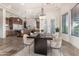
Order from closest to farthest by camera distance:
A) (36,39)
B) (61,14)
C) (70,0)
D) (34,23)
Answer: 1. (70,0)
2. (34,23)
3. (61,14)
4. (36,39)

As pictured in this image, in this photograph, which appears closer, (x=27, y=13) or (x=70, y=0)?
(x=70, y=0)

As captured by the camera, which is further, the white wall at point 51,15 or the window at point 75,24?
the white wall at point 51,15

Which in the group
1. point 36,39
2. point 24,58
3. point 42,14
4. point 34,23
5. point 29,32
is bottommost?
point 24,58

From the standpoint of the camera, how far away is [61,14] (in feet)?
12.5

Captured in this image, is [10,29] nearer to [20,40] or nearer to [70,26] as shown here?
[20,40]

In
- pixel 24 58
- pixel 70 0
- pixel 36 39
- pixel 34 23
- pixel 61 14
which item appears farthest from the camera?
pixel 36 39

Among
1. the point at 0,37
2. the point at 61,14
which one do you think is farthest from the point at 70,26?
the point at 0,37

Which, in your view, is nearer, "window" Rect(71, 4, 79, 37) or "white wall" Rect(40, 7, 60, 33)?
"window" Rect(71, 4, 79, 37)

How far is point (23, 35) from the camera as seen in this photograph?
364 centimetres

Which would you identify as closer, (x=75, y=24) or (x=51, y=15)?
(x=75, y=24)

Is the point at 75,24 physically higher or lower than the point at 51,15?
lower

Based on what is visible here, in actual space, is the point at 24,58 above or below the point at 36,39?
below

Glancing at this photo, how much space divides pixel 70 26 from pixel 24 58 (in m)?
2.00

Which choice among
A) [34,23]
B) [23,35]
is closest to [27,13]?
[34,23]
